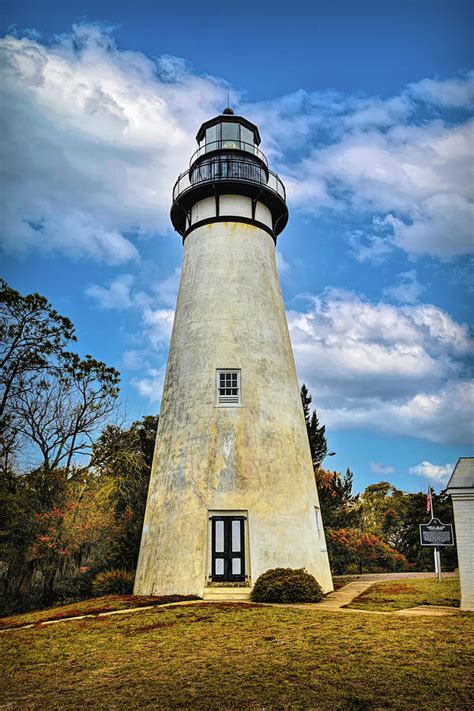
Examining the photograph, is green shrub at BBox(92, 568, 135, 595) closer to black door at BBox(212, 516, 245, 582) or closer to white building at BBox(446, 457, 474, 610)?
black door at BBox(212, 516, 245, 582)

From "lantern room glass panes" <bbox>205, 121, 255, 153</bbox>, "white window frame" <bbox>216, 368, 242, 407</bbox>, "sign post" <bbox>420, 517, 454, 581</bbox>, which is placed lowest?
"sign post" <bbox>420, 517, 454, 581</bbox>

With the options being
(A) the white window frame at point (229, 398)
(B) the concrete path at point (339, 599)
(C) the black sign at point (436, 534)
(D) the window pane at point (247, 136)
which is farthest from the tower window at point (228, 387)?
(D) the window pane at point (247, 136)

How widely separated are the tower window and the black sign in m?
8.19

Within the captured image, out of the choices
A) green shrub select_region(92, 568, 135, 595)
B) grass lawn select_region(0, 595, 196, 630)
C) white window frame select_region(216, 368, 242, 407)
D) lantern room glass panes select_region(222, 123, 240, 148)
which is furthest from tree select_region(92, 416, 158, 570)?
lantern room glass panes select_region(222, 123, 240, 148)

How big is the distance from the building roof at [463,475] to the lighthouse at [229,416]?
5265 mm

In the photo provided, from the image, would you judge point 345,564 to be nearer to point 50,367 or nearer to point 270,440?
point 270,440

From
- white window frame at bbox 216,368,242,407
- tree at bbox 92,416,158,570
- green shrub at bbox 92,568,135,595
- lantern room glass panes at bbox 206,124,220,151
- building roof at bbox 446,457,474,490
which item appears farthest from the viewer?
tree at bbox 92,416,158,570

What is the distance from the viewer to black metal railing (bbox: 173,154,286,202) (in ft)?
63.3

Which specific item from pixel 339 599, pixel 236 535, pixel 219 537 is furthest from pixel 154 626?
pixel 339 599

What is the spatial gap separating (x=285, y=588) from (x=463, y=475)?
5.34 m

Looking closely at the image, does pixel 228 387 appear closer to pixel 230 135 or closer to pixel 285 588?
pixel 285 588

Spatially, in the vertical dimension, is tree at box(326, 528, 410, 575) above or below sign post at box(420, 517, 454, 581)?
below

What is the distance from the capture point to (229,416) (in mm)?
16281

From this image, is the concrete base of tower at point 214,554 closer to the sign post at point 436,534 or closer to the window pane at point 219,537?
the window pane at point 219,537
